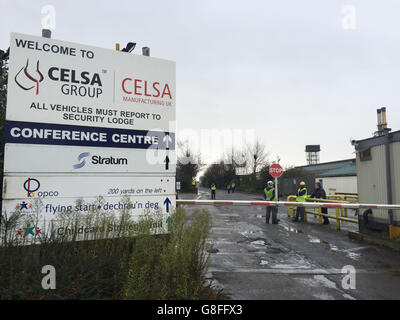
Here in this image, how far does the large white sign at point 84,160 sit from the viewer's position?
14.3 feet

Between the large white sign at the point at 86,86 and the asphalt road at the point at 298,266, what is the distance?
255 centimetres

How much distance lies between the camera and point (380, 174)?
872 cm

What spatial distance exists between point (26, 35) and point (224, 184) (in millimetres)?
63182

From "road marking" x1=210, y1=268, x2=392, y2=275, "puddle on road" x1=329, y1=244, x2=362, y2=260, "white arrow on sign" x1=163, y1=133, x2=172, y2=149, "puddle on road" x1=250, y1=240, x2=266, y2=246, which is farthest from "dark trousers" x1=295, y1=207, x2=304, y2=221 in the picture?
"white arrow on sign" x1=163, y1=133, x2=172, y2=149

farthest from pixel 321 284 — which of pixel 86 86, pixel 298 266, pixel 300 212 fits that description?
pixel 300 212

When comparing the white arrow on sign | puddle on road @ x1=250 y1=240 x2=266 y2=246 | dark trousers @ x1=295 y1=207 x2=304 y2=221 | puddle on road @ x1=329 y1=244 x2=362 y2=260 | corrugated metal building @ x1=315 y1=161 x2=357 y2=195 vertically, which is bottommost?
puddle on road @ x1=329 y1=244 x2=362 y2=260

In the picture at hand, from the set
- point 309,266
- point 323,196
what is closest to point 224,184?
point 323,196

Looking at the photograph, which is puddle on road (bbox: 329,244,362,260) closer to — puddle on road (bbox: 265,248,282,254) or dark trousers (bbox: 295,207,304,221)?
puddle on road (bbox: 265,248,282,254)

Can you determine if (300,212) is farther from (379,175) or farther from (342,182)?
(342,182)

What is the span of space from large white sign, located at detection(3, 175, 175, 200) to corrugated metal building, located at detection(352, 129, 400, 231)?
249 inches

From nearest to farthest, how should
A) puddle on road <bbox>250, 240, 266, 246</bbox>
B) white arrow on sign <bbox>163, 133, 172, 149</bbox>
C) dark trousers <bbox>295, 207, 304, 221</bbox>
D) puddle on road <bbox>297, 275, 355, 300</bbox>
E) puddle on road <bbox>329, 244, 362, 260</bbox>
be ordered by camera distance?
1. puddle on road <bbox>297, 275, 355, 300</bbox>
2. white arrow on sign <bbox>163, 133, 172, 149</bbox>
3. puddle on road <bbox>329, 244, 362, 260</bbox>
4. puddle on road <bbox>250, 240, 266, 246</bbox>
5. dark trousers <bbox>295, 207, 304, 221</bbox>

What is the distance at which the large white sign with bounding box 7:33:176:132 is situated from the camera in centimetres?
445

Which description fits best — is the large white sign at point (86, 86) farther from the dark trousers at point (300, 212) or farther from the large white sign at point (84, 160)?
the dark trousers at point (300, 212)

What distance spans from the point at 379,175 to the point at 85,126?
26.7ft
